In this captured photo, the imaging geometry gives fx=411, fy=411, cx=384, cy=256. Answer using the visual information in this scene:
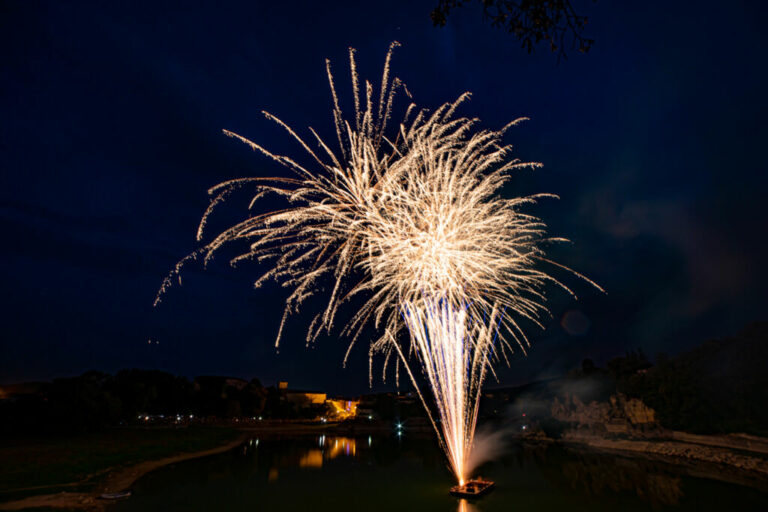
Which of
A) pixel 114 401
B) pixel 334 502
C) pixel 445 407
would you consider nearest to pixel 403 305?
pixel 445 407

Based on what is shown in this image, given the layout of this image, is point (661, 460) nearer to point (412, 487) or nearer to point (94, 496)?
point (412, 487)

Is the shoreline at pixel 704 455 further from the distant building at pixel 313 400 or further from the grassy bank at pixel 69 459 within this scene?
the distant building at pixel 313 400

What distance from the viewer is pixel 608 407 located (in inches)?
2089

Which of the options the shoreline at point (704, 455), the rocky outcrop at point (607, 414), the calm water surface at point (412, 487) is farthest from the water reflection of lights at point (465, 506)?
the rocky outcrop at point (607, 414)

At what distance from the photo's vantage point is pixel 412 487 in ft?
79.8

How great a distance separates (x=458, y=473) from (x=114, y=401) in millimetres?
43230

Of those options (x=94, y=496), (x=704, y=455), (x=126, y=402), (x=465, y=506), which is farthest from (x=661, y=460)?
(x=126, y=402)

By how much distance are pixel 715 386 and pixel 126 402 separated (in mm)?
66706

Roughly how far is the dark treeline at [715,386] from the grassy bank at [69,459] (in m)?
45.2

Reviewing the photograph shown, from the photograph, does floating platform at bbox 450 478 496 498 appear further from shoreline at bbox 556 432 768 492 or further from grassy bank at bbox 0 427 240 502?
grassy bank at bbox 0 427 240 502

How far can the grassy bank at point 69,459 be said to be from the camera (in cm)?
1907

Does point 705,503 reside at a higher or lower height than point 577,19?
lower

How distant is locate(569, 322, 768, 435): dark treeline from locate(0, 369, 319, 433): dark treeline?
191ft

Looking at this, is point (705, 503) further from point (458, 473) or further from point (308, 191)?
point (308, 191)
